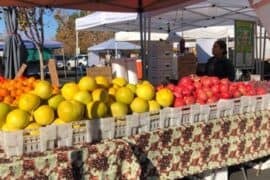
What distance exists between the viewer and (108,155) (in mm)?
3162

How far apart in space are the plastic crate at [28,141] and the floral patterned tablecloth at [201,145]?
651 mm

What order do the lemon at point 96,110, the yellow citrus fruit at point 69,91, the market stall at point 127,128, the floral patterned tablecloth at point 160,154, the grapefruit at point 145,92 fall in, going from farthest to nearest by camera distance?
the grapefruit at point 145,92
the yellow citrus fruit at point 69,91
the lemon at point 96,110
the market stall at point 127,128
the floral patterned tablecloth at point 160,154

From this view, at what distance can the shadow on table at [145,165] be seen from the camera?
11.4ft

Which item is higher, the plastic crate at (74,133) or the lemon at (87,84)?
the lemon at (87,84)

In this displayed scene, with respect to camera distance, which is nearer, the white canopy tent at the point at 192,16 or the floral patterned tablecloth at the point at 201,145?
the floral patterned tablecloth at the point at 201,145

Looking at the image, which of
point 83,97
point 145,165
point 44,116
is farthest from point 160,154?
point 44,116

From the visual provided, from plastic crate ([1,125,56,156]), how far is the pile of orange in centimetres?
83

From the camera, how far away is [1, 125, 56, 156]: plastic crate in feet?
9.53

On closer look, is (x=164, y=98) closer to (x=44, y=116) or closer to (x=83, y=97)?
(x=83, y=97)

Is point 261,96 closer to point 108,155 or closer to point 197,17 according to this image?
point 108,155

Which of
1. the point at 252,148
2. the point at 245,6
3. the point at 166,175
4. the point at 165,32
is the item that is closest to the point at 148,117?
the point at 166,175

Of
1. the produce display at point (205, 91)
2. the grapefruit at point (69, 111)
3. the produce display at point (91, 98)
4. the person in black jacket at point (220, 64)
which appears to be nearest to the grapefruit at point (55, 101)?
the produce display at point (91, 98)

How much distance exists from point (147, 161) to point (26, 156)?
1035 mm

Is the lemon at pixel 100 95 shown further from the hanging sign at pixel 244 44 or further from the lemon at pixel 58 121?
the hanging sign at pixel 244 44
